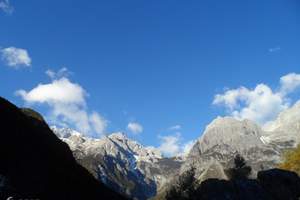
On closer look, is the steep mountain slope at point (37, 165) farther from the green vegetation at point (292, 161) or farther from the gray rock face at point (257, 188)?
the green vegetation at point (292, 161)

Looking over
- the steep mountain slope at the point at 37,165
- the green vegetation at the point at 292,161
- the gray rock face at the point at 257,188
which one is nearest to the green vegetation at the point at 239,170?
the gray rock face at the point at 257,188

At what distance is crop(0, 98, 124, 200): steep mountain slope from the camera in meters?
98.4

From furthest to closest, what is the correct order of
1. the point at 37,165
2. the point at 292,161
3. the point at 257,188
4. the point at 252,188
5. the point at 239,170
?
the point at 292,161
the point at 37,165
the point at 239,170
the point at 257,188
the point at 252,188

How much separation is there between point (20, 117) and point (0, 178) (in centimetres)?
9674

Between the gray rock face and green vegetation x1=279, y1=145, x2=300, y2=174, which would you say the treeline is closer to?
the gray rock face

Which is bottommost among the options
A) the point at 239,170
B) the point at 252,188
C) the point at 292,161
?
the point at 252,188

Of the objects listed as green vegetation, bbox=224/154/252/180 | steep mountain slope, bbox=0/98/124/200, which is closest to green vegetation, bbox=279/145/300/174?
green vegetation, bbox=224/154/252/180

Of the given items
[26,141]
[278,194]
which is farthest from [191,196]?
[26,141]

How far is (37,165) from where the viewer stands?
112 m

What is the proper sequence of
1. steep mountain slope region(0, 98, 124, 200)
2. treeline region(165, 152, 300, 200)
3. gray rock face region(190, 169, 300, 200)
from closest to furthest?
gray rock face region(190, 169, 300, 200)
treeline region(165, 152, 300, 200)
steep mountain slope region(0, 98, 124, 200)

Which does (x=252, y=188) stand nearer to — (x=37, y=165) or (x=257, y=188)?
(x=257, y=188)

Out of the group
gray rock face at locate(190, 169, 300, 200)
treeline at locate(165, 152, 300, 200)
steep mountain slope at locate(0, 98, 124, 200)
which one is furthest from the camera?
steep mountain slope at locate(0, 98, 124, 200)

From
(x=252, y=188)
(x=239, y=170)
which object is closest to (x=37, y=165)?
(x=239, y=170)

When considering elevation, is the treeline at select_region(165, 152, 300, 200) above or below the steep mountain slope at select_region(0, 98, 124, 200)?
below
